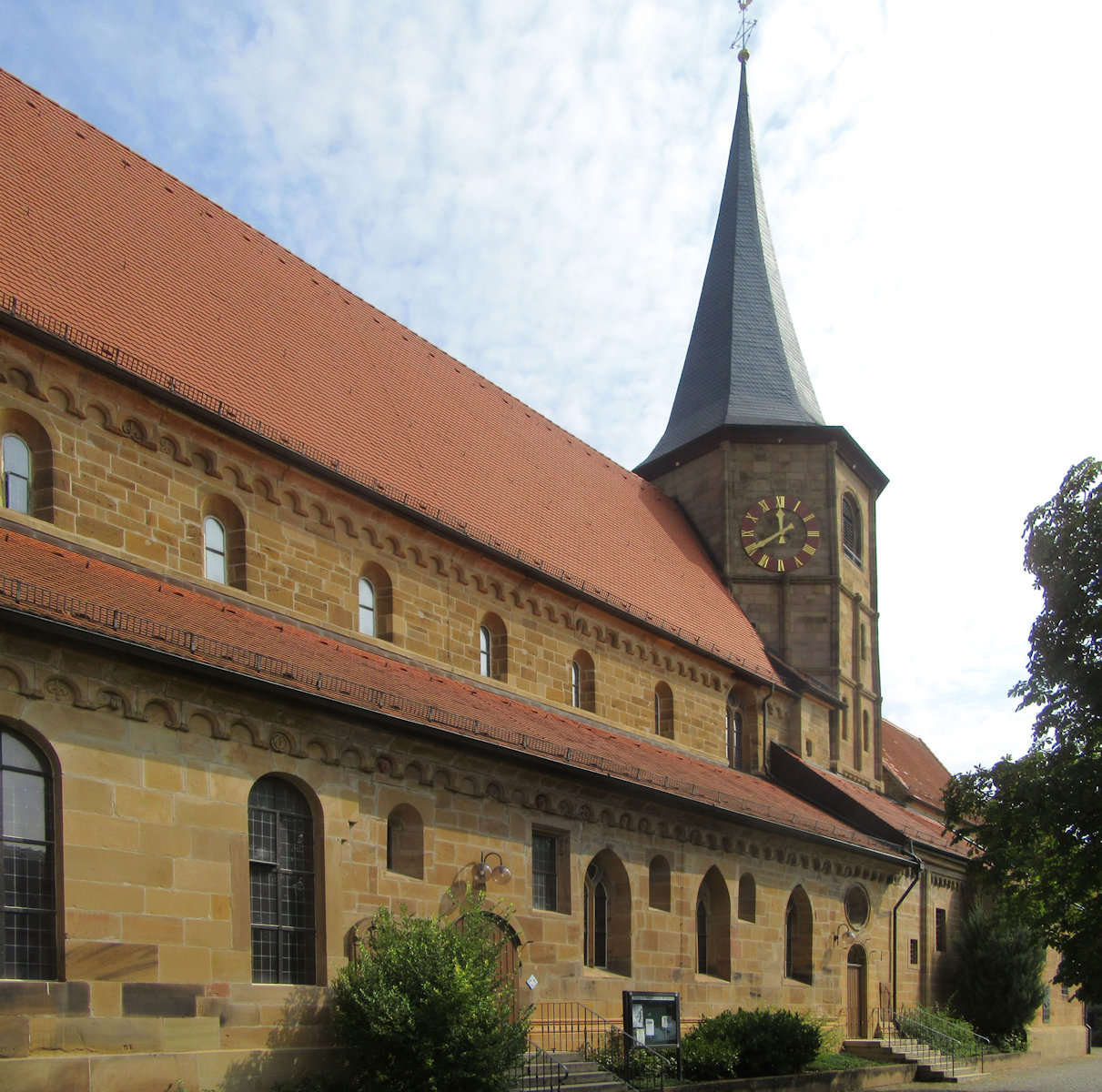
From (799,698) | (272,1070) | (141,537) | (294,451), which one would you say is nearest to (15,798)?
(272,1070)

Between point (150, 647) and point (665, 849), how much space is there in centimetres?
1027

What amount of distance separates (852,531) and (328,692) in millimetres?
23241

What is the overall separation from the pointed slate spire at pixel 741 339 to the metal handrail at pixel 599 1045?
19010mm

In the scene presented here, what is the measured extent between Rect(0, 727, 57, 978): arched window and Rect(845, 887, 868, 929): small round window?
18208 millimetres

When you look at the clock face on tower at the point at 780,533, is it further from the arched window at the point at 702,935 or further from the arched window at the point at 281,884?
the arched window at the point at 281,884

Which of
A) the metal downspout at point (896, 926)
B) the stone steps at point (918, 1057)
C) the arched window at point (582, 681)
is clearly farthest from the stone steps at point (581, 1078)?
the metal downspout at point (896, 926)

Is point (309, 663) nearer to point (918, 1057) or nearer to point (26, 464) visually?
point (26, 464)

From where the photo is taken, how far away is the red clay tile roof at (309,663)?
13383mm

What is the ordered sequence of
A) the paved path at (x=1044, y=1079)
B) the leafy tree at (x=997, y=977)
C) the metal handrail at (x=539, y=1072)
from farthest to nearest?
the leafy tree at (x=997, y=977) → the paved path at (x=1044, y=1079) → the metal handrail at (x=539, y=1072)

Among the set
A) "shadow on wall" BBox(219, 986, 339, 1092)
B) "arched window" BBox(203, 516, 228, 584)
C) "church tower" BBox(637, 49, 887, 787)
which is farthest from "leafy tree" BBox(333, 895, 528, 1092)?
"church tower" BBox(637, 49, 887, 787)

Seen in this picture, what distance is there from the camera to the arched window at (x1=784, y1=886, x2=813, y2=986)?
25.0m

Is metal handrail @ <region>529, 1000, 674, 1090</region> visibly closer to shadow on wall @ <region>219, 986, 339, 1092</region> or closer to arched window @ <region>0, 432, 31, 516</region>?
shadow on wall @ <region>219, 986, 339, 1092</region>

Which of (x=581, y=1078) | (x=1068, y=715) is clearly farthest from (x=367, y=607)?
(x=1068, y=715)

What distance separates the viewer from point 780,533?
3419cm
